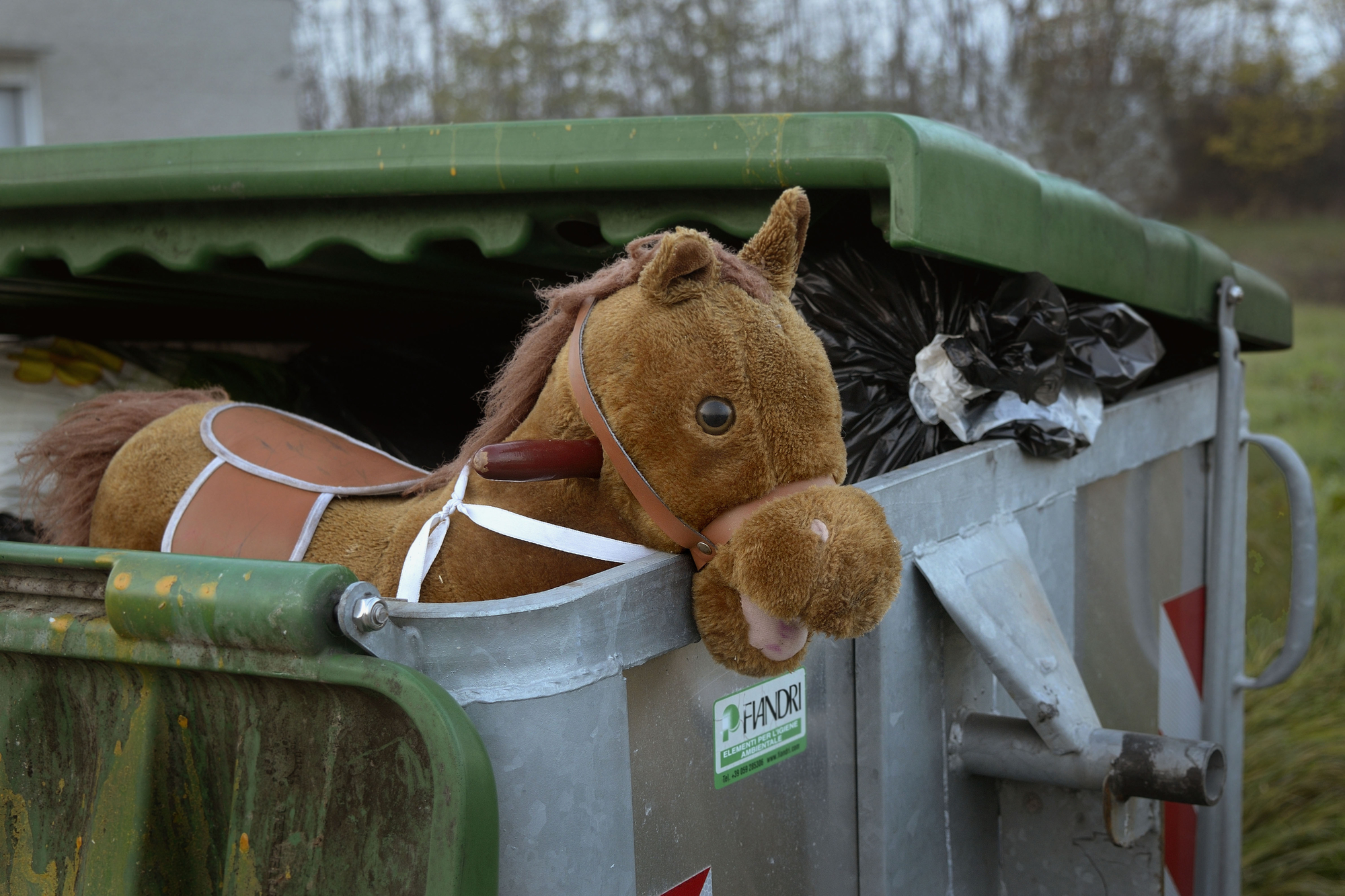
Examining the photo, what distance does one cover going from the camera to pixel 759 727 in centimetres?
149

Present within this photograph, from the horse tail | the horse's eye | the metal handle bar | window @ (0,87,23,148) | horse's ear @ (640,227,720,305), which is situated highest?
window @ (0,87,23,148)

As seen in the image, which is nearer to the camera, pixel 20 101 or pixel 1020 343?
pixel 1020 343

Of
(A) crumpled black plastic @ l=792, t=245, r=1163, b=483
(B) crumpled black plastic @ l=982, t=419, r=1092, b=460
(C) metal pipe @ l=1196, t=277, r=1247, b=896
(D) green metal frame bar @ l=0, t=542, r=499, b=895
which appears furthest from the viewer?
(C) metal pipe @ l=1196, t=277, r=1247, b=896

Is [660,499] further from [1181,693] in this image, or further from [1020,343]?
[1181,693]

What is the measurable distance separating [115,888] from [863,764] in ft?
3.28

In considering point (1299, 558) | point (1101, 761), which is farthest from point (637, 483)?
point (1299, 558)

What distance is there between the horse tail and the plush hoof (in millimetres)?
1334

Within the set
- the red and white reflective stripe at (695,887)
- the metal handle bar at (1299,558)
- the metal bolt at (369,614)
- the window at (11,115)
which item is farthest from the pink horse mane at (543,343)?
the window at (11,115)

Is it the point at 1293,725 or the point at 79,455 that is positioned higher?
the point at 79,455

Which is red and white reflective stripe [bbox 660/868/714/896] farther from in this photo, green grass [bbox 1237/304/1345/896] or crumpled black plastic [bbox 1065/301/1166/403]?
green grass [bbox 1237/304/1345/896]

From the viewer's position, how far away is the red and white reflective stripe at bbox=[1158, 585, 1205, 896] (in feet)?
8.77

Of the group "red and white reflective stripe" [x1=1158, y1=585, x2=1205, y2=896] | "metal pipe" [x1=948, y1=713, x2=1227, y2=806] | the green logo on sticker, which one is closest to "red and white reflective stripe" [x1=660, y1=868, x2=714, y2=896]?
the green logo on sticker

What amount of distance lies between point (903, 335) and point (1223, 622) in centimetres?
122

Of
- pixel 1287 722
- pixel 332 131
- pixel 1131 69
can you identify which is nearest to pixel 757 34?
pixel 1131 69
